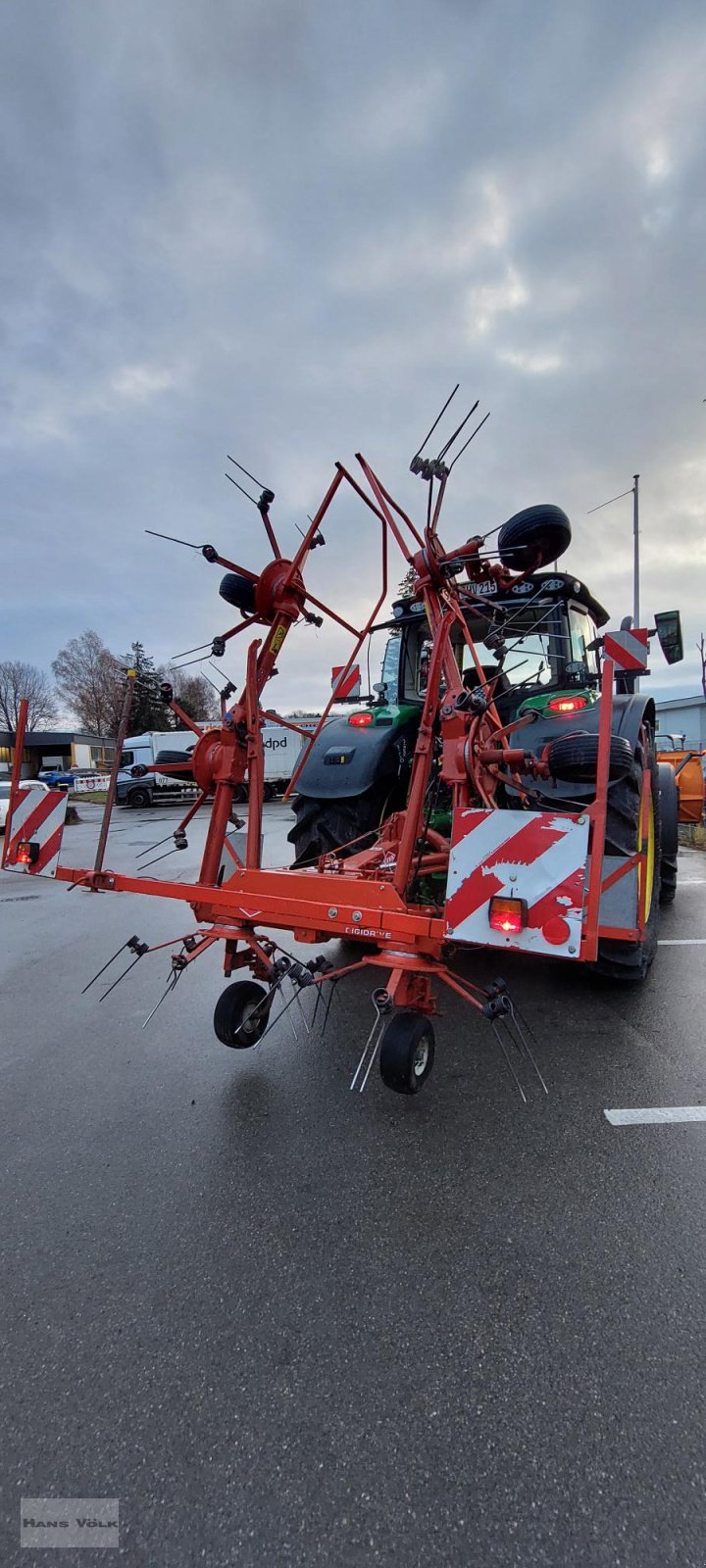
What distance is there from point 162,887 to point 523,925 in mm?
1619

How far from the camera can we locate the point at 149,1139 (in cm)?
271

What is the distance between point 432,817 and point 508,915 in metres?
1.91

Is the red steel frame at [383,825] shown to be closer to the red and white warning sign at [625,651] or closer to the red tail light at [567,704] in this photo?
the red and white warning sign at [625,651]

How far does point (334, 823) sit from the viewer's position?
4219 mm

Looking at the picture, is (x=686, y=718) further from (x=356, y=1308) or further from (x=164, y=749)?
(x=356, y=1308)

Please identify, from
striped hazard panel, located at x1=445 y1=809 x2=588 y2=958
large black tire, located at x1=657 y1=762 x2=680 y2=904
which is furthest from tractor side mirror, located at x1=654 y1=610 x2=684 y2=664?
striped hazard panel, located at x1=445 y1=809 x2=588 y2=958

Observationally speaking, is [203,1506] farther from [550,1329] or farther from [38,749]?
[38,749]

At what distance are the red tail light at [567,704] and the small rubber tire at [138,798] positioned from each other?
23.7m

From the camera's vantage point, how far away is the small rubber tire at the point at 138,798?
25.5 metres

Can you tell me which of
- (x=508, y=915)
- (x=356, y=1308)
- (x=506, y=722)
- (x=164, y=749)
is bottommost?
(x=356, y=1308)

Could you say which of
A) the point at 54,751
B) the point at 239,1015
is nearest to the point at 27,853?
the point at 239,1015

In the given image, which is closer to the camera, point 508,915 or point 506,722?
point 508,915

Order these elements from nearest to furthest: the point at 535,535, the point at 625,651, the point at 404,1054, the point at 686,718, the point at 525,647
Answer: the point at 404,1054 < the point at 625,651 < the point at 535,535 < the point at 525,647 < the point at 686,718

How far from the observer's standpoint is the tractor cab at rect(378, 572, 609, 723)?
4.55 m
